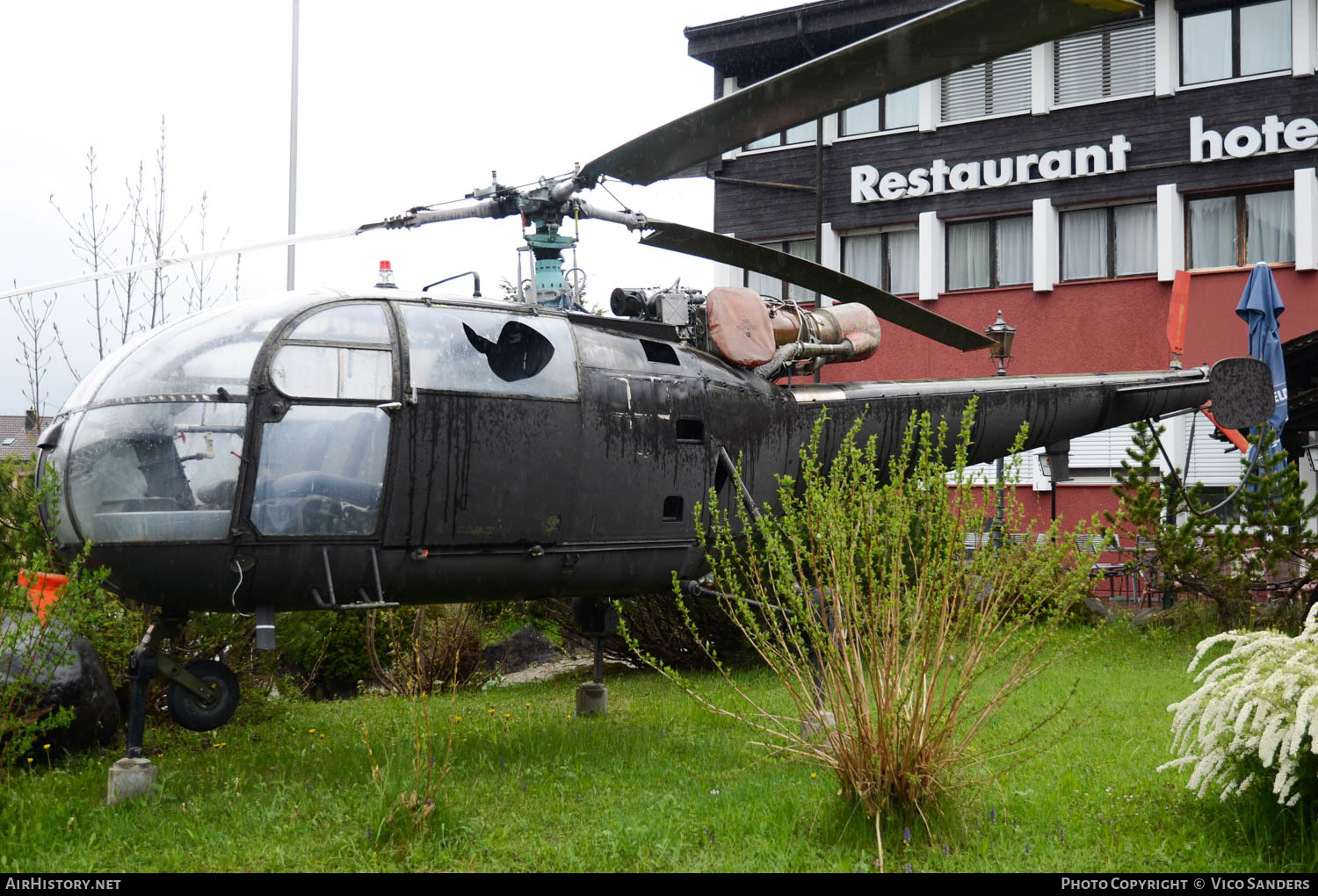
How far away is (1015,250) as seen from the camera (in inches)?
888

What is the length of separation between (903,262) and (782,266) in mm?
16834

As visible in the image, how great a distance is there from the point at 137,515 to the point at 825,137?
2048 centimetres

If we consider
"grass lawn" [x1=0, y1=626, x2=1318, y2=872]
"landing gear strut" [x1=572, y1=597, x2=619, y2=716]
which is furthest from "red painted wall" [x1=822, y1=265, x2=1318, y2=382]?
"grass lawn" [x1=0, y1=626, x2=1318, y2=872]

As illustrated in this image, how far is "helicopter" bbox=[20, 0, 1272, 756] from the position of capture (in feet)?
18.5

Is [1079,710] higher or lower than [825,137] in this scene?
lower

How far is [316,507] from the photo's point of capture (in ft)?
19.4

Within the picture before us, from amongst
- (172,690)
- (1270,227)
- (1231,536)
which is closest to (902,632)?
Result: (172,690)

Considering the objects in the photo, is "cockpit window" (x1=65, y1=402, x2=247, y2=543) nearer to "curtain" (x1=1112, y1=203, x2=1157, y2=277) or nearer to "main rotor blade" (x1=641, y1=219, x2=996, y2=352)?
"main rotor blade" (x1=641, y1=219, x2=996, y2=352)

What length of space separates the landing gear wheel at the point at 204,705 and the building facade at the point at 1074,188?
16.6 metres

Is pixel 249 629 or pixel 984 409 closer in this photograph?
pixel 249 629

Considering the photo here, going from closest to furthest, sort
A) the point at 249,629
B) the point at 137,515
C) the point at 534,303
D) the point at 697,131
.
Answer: the point at 137,515 < the point at 697,131 < the point at 534,303 < the point at 249,629

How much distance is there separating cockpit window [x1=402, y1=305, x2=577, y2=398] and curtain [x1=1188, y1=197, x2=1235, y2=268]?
17.7 meters
